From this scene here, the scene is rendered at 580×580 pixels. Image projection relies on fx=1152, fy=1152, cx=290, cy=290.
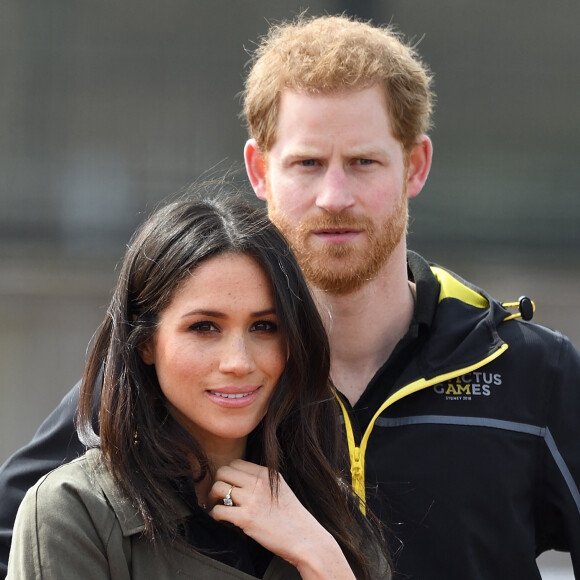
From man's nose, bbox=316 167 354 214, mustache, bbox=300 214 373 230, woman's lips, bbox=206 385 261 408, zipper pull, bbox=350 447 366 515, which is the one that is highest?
man's nose, bbox=316 167 354 214

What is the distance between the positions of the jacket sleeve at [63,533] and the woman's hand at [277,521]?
21 cm

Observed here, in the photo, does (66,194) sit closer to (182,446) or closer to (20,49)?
(20,49)

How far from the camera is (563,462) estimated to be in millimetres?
2547

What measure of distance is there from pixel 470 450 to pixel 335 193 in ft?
2.14

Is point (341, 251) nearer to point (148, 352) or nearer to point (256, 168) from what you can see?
point (256, 168)

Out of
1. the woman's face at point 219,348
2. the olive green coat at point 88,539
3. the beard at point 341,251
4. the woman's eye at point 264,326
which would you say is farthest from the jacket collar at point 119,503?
the beard at point 341,251

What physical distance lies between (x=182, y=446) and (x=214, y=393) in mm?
106

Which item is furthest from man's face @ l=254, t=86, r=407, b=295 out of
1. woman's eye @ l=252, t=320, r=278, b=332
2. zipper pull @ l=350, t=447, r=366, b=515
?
woman's eye @ l=252, t=320, r=278, b=332

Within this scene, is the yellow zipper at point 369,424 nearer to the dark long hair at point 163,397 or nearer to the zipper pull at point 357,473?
the zipper pull at point 357,473

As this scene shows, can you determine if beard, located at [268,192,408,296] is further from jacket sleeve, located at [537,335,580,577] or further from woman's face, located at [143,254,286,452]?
woman's face, located at [143,254,286,452]

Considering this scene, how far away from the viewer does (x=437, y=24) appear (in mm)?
5824

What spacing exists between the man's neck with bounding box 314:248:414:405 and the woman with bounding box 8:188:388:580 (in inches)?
26.7

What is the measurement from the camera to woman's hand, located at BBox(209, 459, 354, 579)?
1877 mm

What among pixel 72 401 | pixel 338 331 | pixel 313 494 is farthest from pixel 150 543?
pixel 338 331
